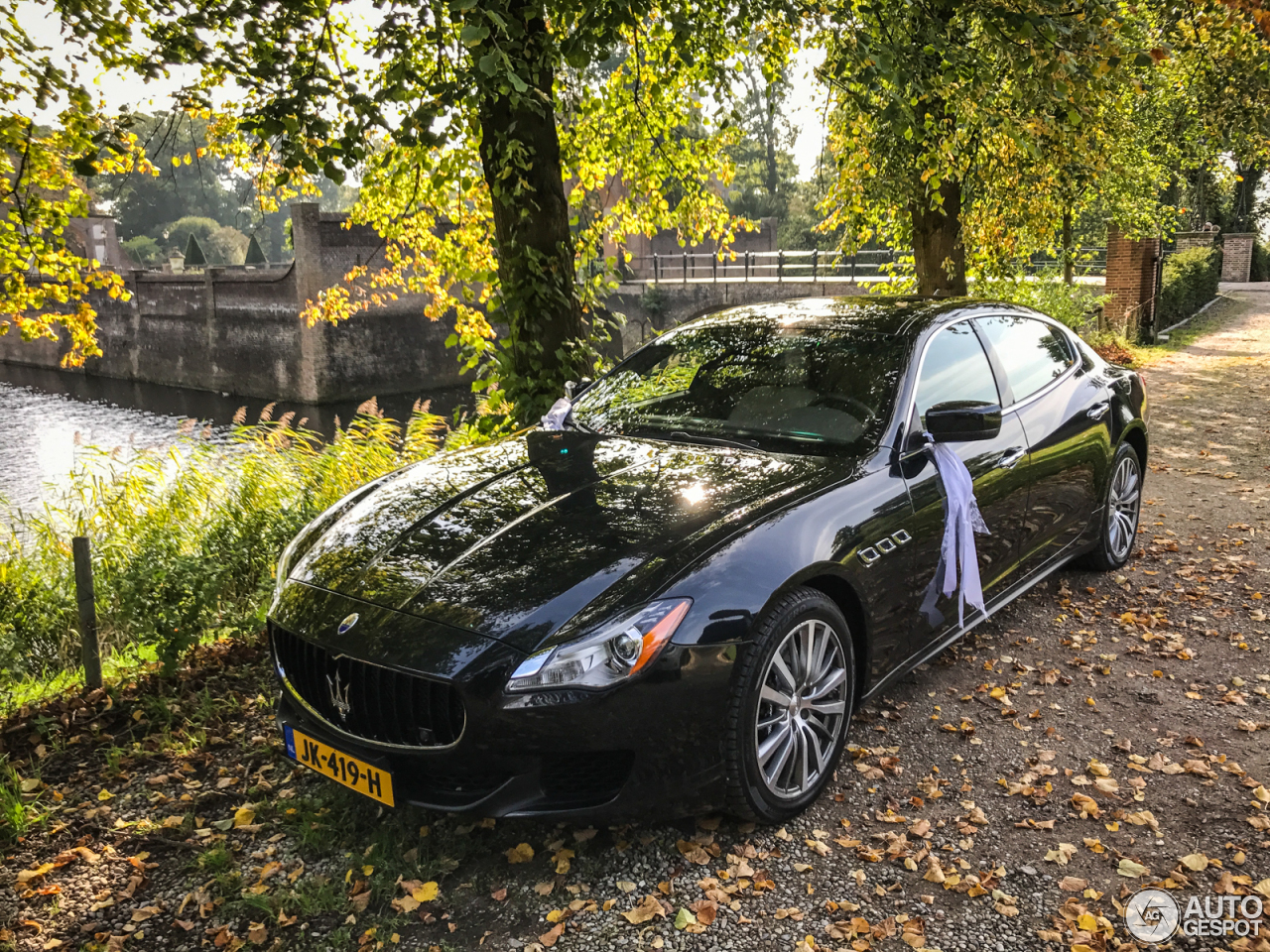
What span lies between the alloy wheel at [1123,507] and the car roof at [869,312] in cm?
124

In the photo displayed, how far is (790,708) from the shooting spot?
3.05m

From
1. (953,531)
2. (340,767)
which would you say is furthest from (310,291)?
(340,767)

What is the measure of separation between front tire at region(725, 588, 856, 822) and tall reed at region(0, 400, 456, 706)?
3009 mm

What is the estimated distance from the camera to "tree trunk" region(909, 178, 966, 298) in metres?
12.0

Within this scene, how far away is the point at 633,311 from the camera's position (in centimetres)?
3375

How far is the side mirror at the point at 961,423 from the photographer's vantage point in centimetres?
357

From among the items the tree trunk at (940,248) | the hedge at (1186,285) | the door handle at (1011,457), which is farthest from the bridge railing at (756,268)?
the door handle at (1011,457)

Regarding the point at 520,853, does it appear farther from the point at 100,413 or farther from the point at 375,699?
the point at 100,413

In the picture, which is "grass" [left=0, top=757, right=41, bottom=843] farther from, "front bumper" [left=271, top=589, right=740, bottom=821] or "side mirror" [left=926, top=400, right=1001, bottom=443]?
"side mirror" [left=926, top=400, right=1001, bottom=443]

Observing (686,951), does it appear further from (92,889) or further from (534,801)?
(92,889)

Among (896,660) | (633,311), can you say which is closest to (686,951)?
(896,660)

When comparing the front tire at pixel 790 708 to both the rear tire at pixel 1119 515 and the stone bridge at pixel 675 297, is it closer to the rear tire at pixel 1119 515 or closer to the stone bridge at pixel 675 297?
the rear tire at pixel 1119 515

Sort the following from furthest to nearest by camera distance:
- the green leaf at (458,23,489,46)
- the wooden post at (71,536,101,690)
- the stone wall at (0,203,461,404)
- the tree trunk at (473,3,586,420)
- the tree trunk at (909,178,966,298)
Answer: the stone wall at (0,203,461,404) < the tree trunk at (909,178,966,298) < the tree trunk at (473,3,586,420) < the wooden post at (71,536,101,690) < the green leaf at (458,23,489,46)

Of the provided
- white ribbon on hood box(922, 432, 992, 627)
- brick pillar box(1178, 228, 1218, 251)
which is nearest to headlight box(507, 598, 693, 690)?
white ribbon on hood box(922, 432, 992, 627)
